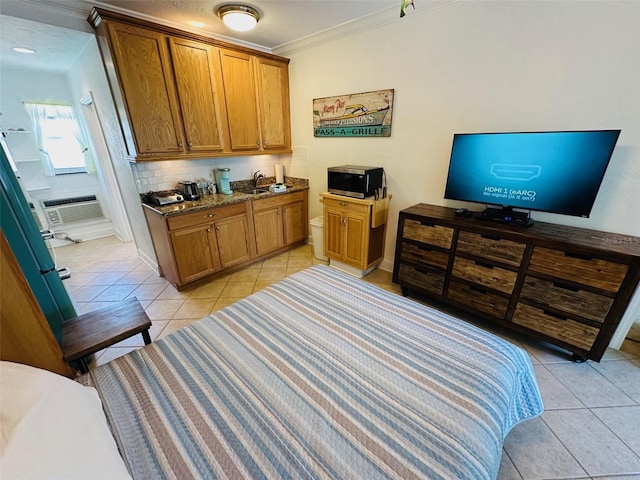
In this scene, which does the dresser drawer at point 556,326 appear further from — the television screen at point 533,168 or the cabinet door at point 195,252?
the cabinet door at point 195,252

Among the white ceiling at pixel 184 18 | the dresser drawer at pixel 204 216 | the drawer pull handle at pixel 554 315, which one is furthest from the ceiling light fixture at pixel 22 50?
the drawer pull handle at pixel 554 315

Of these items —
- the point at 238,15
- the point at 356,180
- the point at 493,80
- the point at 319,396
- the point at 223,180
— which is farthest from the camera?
the point at 223,180

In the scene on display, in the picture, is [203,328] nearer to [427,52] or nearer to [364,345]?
[364,345]

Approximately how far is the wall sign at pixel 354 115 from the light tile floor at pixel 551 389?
1645 mm

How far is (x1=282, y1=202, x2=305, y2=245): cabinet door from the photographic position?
3.50 metres

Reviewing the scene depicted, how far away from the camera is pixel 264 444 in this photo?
2.76ft

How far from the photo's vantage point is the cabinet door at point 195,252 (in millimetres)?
2552

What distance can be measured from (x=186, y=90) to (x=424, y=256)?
2808 millimetres

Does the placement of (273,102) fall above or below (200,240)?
above

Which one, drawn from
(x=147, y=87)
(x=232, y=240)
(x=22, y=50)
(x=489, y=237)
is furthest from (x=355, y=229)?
(x=22, y=50)

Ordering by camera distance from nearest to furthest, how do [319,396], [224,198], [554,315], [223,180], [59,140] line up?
[319,396]
[554,315]
[224,198]
[223,180]
[59,140]

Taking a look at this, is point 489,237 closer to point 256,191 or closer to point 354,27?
point 354,27

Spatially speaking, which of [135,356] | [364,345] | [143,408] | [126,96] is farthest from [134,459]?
[126,96]

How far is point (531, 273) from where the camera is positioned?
183cm
